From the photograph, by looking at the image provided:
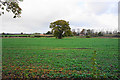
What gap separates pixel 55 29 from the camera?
74938mm

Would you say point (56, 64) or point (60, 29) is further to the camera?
point (60, 29)

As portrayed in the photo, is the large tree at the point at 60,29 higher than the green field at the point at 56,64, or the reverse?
the large tree at the point at 60,29

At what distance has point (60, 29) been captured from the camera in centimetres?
7512

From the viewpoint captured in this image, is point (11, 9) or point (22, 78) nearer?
point (11, 9)

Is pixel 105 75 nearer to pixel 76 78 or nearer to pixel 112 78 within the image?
pixel 112 78

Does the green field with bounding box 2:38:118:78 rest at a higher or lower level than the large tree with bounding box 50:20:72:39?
lower

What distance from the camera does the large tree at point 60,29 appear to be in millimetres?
74375

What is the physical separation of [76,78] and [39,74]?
218cm

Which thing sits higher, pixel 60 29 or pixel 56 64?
pixel 60 29

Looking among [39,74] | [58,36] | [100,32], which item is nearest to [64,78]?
[39,74]

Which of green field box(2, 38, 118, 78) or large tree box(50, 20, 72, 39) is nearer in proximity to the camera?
green field box(2, 38, 118, 78)

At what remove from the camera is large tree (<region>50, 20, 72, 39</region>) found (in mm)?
74375

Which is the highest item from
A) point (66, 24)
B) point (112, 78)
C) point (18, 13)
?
point (66, 24)

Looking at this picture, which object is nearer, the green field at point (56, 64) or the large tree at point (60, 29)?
the green field at point (56, 64)
